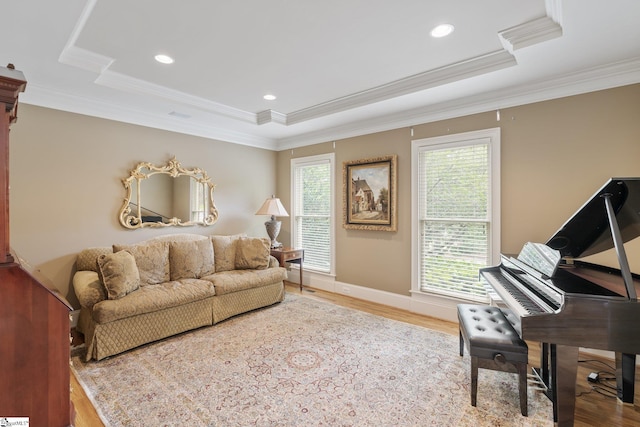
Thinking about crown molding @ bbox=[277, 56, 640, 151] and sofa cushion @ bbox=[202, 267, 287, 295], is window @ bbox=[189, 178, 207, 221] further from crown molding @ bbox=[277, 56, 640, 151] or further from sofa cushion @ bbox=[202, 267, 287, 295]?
crown molding @ bbox=[277, 56, 640, 151]

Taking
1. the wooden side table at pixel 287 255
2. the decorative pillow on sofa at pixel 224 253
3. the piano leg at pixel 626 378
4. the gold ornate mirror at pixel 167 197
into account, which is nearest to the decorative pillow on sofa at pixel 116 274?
the gold ornate mirror at pixel 167 197

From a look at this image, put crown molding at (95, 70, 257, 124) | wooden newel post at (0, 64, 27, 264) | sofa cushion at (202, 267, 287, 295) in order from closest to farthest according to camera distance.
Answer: wooden newel post at (0, 64, 27, 264) → crown molding at (95, 70, 257, 124) → sofa cushion at (202, 267, 287, 295)

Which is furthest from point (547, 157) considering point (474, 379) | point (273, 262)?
point (273, 262)

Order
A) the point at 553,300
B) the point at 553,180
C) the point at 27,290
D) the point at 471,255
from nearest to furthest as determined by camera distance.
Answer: the point at 27,290, the point at 553,300, the point at 553,180, the point at 471,255

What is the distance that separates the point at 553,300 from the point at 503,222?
1.65 meters

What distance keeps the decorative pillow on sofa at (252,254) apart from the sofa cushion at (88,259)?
1555 millimetres

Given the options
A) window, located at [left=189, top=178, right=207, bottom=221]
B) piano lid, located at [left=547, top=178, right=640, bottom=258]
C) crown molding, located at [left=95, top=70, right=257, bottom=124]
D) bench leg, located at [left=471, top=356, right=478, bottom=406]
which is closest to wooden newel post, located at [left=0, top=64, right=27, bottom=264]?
crown molding, located at [left=95, top=70, right=257, bottom=124]

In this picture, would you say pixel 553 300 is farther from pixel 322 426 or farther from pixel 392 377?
pixel 322 426

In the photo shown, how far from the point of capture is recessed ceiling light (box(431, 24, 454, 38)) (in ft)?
7.41

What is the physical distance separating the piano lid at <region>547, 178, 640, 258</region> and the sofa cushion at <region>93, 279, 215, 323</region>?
131 inches

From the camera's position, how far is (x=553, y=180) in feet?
9.93

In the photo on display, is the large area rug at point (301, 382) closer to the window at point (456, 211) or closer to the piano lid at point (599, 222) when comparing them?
→ the window at point (456, 211)

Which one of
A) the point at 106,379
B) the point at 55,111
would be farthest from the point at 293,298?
the point at 55,111

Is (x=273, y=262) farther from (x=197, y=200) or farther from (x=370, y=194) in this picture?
(x=370, y=194)
